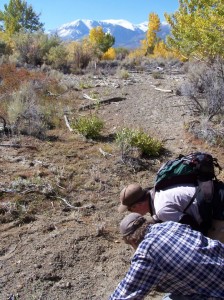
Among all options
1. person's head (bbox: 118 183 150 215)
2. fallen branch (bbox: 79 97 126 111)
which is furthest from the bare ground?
fallen branch (bbox: 79 97 126 111)

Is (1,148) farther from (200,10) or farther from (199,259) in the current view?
(200,10)

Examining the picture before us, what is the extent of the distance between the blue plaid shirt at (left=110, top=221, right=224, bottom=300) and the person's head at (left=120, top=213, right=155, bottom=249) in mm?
151

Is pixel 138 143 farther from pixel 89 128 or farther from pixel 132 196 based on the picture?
pixel 132 196

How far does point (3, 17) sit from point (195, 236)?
45010 millimetres

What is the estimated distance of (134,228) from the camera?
2623 mm

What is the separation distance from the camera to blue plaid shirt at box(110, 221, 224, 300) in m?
2.34

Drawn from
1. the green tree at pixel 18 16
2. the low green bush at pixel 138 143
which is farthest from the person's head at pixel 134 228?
the green tree at pixel 18 16

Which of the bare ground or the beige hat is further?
the bare ground

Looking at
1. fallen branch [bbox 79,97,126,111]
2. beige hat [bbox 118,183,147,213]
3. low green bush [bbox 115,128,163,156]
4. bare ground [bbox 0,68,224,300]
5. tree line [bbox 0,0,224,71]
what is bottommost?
bare ground [bbox 0,68,224,300]

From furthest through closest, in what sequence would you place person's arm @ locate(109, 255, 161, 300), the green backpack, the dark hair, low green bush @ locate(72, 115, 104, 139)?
low green bush @ locate(72, 115, 104, 139) → the green backpack → the dark hair → person's arm @ locate(109, 255, 161, 300)

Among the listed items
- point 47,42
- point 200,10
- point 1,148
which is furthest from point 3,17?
point 1,148

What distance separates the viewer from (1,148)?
22.9ft

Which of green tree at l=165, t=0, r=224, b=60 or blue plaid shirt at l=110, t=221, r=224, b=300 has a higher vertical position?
green tree at l=165, t=0, r=224, b=60

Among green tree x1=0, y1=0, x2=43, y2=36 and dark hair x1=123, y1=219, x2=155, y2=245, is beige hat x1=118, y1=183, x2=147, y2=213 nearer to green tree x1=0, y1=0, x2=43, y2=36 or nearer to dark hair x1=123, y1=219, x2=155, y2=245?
dark hair x1=123, y1=219, x2=155, y2=245
